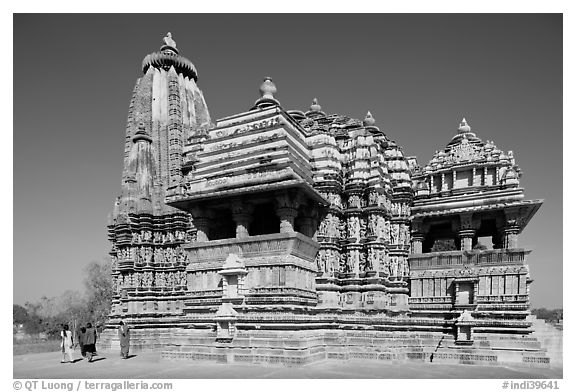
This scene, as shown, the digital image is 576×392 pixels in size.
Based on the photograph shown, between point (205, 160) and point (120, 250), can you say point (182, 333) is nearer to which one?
point (205, 160)

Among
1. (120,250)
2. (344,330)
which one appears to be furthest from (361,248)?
(120,250)

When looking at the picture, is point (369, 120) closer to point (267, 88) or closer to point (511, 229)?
point (267, 88)

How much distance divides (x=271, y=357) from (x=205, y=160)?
28.9 ft

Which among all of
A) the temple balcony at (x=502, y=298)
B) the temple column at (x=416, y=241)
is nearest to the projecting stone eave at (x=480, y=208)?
the temple column at (x=416, y=241)

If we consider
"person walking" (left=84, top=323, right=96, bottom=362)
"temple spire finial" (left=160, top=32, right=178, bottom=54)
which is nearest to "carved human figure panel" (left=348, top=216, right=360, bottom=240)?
"person walking" (left=84, top=323, right=96, bottom=362)

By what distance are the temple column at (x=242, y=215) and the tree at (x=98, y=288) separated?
2781 cm

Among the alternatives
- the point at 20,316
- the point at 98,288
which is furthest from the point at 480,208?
the point at 20,316

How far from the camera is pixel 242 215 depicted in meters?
18.9

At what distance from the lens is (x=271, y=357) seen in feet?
51.3

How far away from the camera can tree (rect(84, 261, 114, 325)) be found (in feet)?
142

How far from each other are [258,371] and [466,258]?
10.8 m

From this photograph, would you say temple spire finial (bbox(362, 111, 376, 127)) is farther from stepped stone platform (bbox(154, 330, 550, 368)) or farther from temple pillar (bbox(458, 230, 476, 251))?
stepped stone platform (bbox(154, 330, 550, 368))

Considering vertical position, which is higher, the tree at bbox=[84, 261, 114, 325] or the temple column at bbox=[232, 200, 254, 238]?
the temple column at bbox=[232, 200, 254, 238]

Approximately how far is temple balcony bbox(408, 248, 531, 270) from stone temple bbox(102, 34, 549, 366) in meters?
0.06
